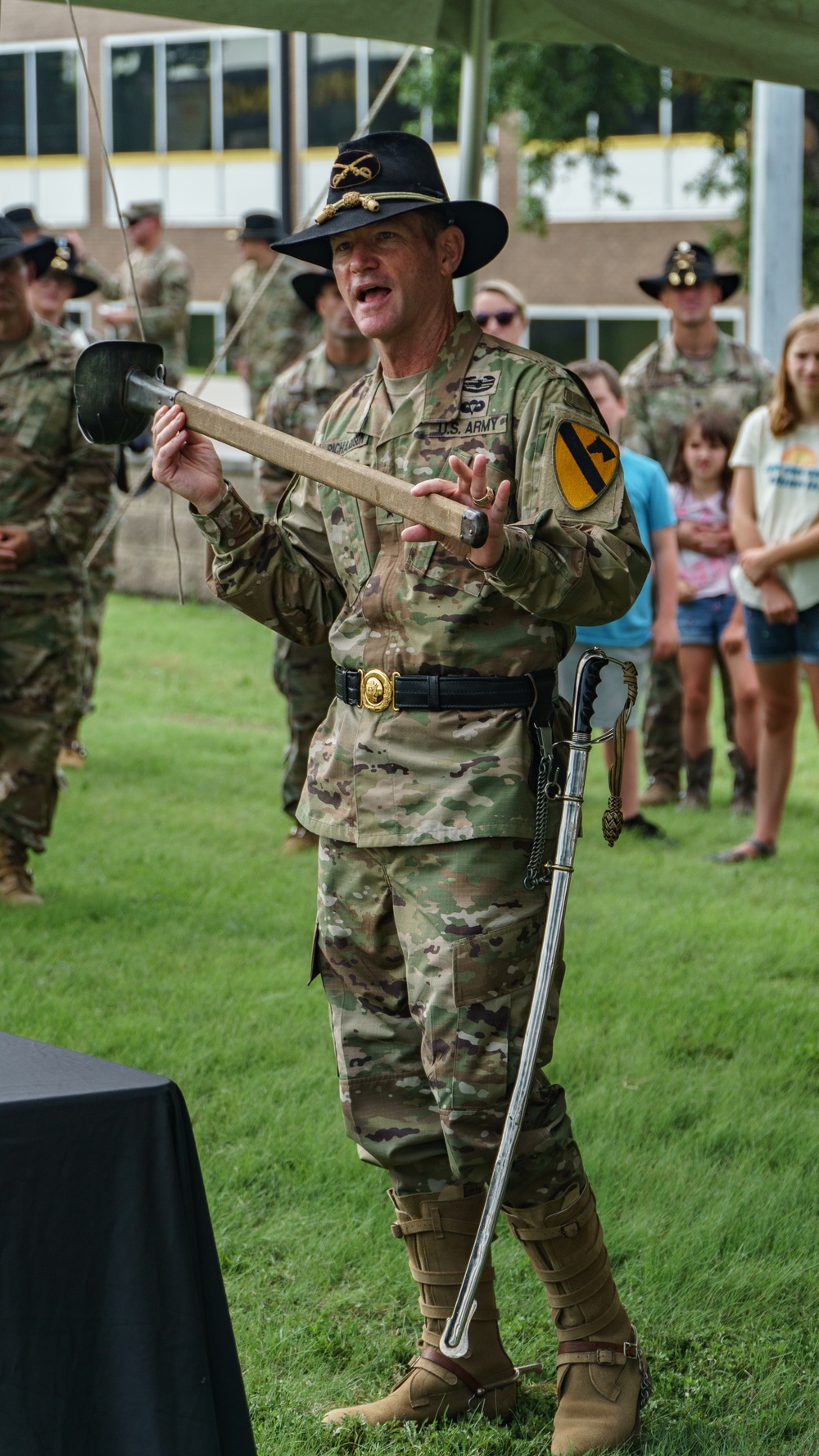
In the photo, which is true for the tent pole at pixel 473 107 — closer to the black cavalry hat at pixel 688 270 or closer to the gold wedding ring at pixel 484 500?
the gold wedding ring at pixel 484 500

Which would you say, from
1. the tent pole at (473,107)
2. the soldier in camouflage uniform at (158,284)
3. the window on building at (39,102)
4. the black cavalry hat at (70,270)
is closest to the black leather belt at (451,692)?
the tent pole at (473,107)

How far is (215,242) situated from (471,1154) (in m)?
26.3

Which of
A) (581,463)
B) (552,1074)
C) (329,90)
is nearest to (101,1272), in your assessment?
(581,463)

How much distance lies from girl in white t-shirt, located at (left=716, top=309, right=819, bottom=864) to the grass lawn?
0.78 metres

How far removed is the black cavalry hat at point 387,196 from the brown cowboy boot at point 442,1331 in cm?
188

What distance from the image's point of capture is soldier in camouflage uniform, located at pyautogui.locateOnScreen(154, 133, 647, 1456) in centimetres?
298

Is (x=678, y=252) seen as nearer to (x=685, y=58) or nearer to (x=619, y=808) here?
(x=685, y=58)

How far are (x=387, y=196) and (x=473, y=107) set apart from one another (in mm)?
2107

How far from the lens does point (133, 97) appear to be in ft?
90.5

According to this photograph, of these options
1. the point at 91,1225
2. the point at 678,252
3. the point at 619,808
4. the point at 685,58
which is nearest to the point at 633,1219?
the point at 619,808

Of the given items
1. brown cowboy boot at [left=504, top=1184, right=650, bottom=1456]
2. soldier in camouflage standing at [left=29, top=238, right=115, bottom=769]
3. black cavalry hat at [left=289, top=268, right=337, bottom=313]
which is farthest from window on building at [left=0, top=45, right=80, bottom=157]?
brown cowboy boot at [left=504, top=1184, right=650, bottom=1456]

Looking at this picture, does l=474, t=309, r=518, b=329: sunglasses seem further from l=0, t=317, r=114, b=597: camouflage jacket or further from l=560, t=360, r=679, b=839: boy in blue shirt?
l=0, t=317, r=114, b=597: camouflage jacket

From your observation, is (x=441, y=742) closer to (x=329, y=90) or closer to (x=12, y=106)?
(x=329, y=90)

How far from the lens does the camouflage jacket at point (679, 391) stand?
335 inches
